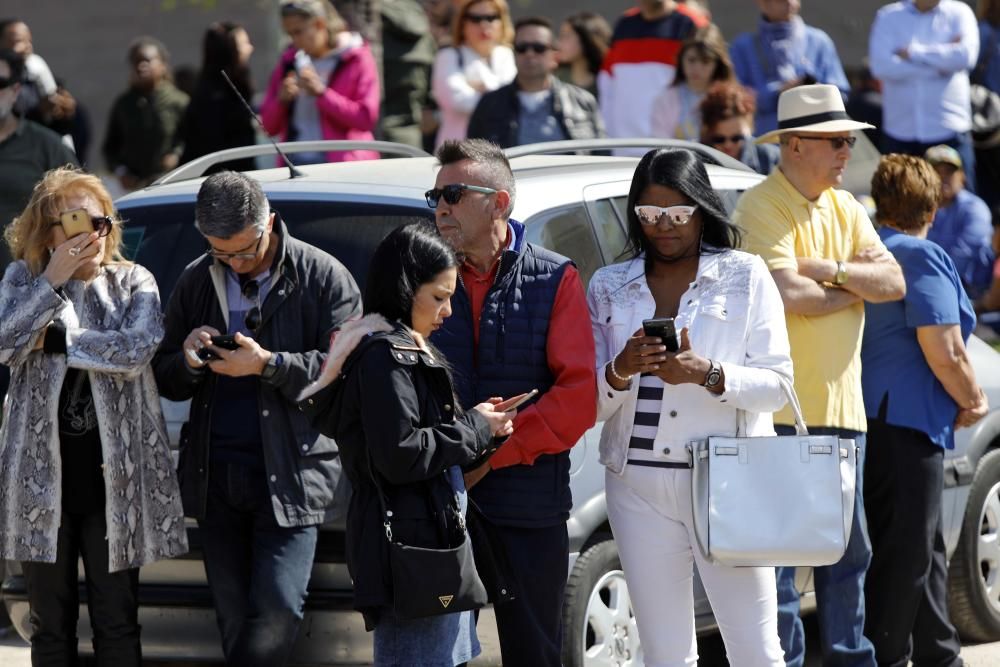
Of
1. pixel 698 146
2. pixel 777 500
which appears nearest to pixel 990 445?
pixel 698 146

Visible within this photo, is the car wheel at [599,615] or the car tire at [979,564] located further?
the car tire at [979,564]

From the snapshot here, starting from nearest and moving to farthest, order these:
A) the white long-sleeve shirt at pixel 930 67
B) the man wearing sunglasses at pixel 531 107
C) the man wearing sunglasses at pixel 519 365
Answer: the man wearing sunglasses at pixel 519 365, the man wearing sunglasses at pixel 531 107, the white long-sleeve shirt at pixel 930 67

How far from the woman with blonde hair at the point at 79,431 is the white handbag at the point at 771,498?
170 cm

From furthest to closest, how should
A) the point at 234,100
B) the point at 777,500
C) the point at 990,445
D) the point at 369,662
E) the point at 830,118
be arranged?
1. the point at 234,100
2. the point at 990,445
3. the point at 830,118
4. the point at 369,662
5. the point at 777,500

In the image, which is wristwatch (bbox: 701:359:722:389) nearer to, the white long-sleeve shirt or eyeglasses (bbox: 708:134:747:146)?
eyeglasses (bbox: 708:134:747:146)

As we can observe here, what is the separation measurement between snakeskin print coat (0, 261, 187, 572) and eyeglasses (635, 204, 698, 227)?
1594 millimetres

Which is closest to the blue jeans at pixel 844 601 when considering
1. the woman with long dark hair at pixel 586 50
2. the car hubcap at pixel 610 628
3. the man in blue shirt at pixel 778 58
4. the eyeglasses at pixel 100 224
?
the car hubcap at pixel 610 628

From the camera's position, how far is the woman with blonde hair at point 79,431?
16.6ft

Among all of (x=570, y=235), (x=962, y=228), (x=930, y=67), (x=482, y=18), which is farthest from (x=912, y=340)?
(x=930, y=67)

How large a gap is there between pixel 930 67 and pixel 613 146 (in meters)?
5.16

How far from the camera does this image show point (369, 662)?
5.09m

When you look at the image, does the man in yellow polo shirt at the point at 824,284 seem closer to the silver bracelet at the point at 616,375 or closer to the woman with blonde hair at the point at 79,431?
the silver bracelet at the point at 616,375

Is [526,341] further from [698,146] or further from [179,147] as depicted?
[179,147]

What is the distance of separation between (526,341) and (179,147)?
9.89m
